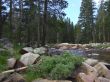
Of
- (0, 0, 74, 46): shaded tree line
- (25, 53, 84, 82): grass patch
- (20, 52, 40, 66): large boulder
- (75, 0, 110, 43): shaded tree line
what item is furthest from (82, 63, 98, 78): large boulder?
(75, 0, 110, 43): shaded tree line

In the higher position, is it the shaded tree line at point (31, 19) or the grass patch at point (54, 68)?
the shaded tree line at point (31, 19)

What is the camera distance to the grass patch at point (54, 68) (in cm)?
1084

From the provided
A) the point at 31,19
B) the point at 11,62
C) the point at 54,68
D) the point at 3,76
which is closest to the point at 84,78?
the point at 54,68

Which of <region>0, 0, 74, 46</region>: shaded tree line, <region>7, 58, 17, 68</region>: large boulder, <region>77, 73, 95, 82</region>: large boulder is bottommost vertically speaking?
<region>77, 73, 95, 82</region>: large boulder

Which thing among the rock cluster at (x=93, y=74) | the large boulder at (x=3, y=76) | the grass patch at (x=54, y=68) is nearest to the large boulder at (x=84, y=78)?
the rock cluster at (x=93, y=74)

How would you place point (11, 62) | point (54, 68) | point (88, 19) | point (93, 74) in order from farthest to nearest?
point (88, 19) → point (11, 62) → point (93, 74) → point (54, 68)

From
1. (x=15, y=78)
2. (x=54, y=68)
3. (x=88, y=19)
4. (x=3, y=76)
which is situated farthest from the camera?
(x=88, y=19)

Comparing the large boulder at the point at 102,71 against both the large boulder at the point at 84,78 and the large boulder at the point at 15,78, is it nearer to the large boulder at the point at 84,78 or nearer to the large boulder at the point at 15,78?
the large boulder at the point at 84,78

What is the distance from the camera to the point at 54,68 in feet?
36.4

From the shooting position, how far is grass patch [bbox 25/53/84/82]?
1084cm

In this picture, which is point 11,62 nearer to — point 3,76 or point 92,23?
point 3,76

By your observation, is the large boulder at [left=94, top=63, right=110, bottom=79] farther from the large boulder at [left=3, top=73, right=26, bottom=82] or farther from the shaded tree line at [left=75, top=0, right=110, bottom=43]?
the shaded tree line at [left=75, top=0, right=110, bottom=43]

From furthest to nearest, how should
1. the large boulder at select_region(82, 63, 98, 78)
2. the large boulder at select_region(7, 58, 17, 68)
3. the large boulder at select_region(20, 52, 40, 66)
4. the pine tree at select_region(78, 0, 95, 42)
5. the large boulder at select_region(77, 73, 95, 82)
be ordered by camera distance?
the pine tree at select_region(78, 0, 95, 42), the large boulder at select_region(20, 52, 40, 66), the large boulder at select_region(7, 58, 17, 68), the large boulder at select_region(82, 63, 98, 78), the large boulder at select_region(77, 73, 95, 82)

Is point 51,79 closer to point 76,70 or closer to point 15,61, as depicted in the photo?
point 76,70
